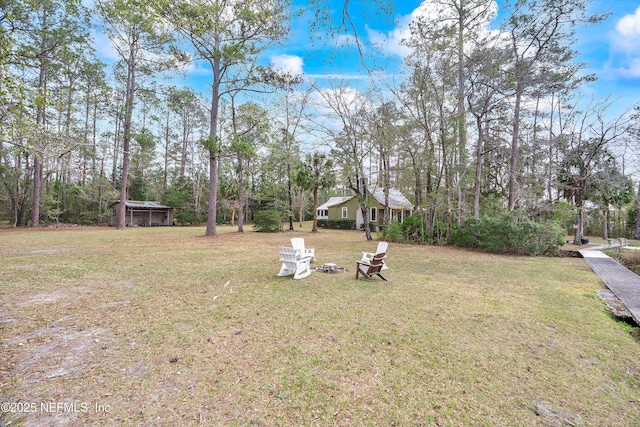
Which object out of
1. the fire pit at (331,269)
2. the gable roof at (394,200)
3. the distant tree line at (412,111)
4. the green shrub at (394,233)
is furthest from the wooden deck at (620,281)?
the gable roof at (394,200)

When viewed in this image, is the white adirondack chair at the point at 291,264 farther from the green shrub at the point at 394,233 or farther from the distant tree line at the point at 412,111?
the green shrub at the point at 394,233

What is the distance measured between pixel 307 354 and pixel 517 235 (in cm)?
1207

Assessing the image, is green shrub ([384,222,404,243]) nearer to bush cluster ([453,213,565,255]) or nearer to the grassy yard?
bush cluster ([453,213,565,255])

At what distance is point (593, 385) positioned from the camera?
268cm

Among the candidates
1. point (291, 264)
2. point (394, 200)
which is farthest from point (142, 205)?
point (291, 264)

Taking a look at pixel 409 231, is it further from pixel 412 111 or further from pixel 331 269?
pixel 331 269

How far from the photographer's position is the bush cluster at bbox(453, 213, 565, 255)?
11.5 meters

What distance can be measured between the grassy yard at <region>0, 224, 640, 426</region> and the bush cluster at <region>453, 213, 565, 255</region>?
5.93 metres

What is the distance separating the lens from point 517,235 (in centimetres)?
1155

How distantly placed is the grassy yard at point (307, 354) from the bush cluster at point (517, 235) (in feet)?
19.4

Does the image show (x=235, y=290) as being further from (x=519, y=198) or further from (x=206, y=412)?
(x=519, y=198)

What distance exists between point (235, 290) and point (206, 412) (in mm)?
3500

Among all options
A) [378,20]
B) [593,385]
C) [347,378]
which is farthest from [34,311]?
[593,385]

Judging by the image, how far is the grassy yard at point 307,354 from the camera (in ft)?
7.36
